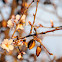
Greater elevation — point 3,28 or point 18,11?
point 18,11

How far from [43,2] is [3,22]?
2.45ft

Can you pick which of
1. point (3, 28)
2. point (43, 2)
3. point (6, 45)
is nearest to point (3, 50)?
point (6, 45)

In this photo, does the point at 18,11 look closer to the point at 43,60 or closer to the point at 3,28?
the point at 3,28

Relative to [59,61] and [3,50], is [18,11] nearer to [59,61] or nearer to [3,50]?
[59,61]

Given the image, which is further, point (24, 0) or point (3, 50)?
point (24, 0)

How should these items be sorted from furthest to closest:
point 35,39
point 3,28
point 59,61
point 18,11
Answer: point 59,61 → point 18,11 → point 3,28 → point 35,39

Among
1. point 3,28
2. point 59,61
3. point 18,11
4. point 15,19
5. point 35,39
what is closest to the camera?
point 35,39

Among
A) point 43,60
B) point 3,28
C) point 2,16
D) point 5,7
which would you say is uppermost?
point 5,7

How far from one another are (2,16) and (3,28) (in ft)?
0.75

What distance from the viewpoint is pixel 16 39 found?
1.53 feet

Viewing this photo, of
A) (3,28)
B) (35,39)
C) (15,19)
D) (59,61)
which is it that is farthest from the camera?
(59,61)

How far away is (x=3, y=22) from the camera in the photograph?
66.3 inches

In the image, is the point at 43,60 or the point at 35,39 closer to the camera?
the point at 35,39

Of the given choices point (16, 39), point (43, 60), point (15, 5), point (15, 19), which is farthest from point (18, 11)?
point (16, 39)
